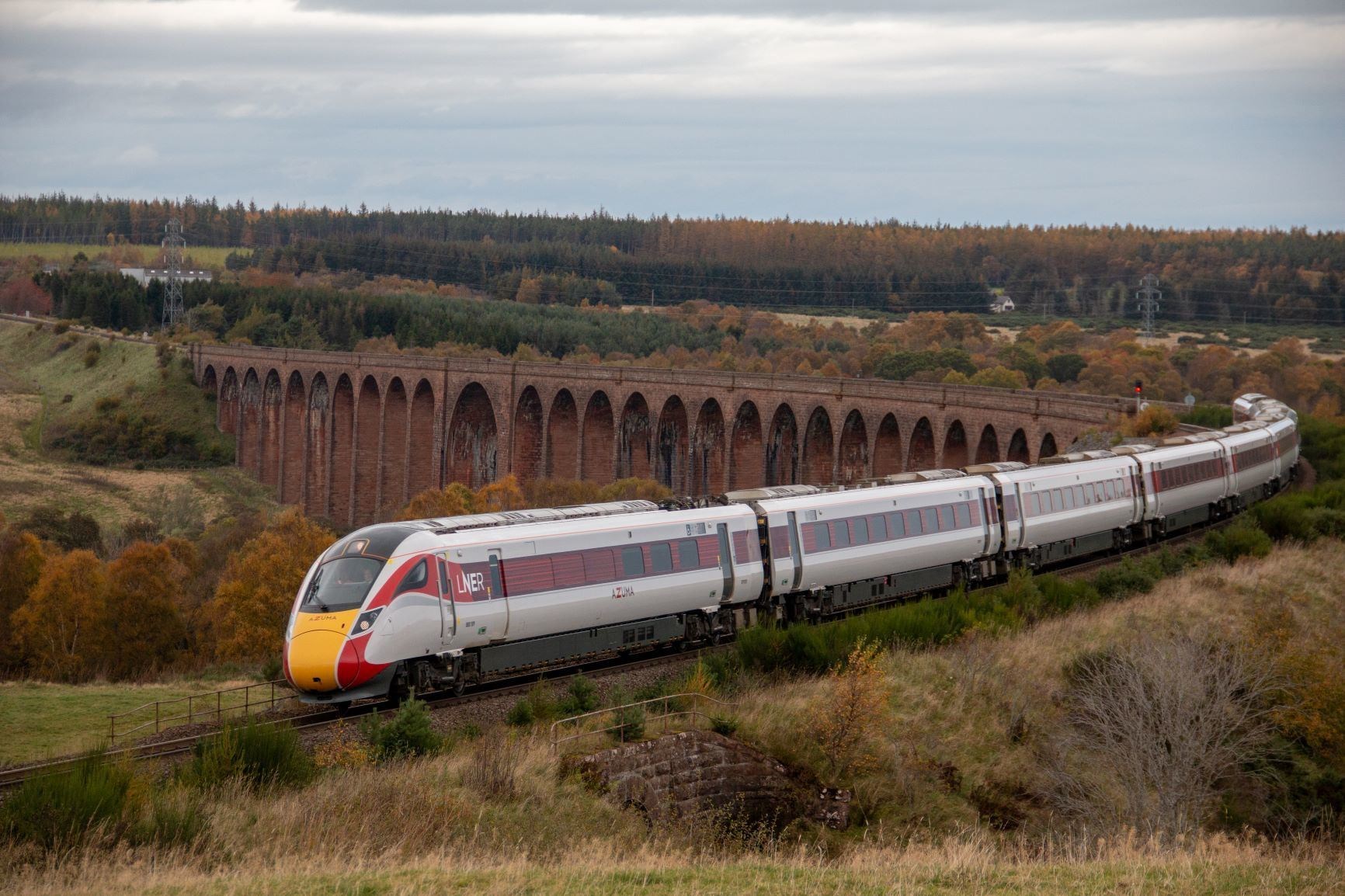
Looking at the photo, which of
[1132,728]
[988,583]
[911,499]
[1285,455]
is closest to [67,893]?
[1132,728]

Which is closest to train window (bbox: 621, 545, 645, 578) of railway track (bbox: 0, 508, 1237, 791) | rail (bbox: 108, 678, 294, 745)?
railway track (bbox: 0, 508, 1237, 791)

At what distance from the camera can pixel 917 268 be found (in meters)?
170

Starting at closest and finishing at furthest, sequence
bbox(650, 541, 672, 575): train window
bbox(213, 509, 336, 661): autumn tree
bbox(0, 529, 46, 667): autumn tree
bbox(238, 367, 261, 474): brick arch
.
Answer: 1. bbox(650, 541, 672, 575): train window
2. bbox(213, 509, 336, 661): autumn tree
3. bbox(0, 529, 46, 667): autumn tree
4. bbox(238, 367, 261, 474): brick arch

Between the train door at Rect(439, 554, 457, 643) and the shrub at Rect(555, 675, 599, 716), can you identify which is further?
the train door at Rect(439, 554, 457, 643)

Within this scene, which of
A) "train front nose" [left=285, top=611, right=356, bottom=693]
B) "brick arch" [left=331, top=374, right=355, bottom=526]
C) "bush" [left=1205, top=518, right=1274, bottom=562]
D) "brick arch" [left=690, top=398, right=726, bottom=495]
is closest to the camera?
"train front nose" [left=285, top=611, right=356, bottom=693]

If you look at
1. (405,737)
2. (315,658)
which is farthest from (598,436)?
(405,737)

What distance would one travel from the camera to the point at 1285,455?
49094mm

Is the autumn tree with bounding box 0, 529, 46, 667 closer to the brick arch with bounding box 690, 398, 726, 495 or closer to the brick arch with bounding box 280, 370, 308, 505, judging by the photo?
the brick arch with bounding box 690, 398, 726, 495

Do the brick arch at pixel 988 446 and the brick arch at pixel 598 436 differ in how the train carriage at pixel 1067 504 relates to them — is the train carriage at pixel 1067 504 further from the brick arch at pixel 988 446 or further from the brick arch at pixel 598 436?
the brick arch at pixel 598 436

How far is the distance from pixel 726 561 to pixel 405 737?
8750mm

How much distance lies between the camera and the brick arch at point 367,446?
8656cm

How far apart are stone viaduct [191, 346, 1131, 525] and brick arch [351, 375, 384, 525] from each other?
0.34 ft

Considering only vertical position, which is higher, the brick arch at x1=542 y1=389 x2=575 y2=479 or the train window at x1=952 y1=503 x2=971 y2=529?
the train window at x1=952 y1=503 x2=971 y2=529

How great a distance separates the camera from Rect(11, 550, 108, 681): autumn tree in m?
40.1
